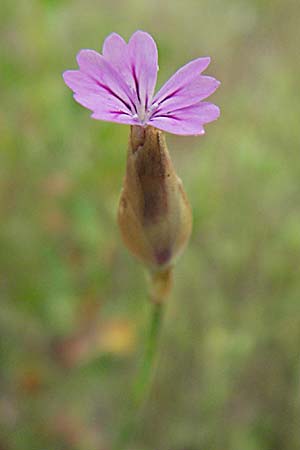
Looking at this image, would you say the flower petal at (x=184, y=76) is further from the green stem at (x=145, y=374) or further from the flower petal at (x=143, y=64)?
the green stem at (x=145, y=374)

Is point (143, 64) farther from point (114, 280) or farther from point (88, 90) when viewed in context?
point (114, 280)

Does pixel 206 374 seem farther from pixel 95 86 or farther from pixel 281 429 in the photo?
pixel 95 86

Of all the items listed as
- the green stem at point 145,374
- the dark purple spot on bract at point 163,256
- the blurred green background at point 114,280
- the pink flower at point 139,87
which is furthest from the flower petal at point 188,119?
the blurred green background at point 114,280

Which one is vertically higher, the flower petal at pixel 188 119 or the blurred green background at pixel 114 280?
the flower petal at pixel 188 119

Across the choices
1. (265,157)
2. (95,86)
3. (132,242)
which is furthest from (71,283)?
(95,86)

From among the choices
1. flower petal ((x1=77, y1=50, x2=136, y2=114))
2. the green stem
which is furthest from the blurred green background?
flower petal ((x1=77, y1=50, x2=136, y2=114))
